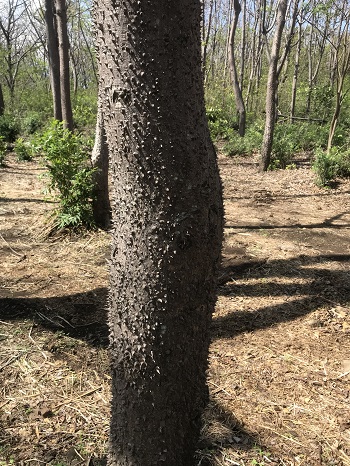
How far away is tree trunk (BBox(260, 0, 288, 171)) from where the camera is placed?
31.5ft

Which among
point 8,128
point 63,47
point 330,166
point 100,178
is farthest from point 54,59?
point 330,166

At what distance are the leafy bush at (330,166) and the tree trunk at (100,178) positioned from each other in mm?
5491

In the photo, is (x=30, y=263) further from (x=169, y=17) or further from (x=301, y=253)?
(x=169, y=17)

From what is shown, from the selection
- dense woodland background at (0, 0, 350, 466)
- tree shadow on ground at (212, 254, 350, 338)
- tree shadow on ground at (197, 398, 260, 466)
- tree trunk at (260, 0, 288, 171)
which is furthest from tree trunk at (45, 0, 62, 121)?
tree shadow on ground at (197, 398, 260, 466)

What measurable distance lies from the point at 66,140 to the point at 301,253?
358cm

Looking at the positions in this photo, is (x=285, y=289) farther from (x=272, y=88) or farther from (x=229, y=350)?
(x=272, y=88)

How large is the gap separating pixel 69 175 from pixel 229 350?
346cm

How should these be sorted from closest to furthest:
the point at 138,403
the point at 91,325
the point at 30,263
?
the point at 138,403 → the point at 91,325 → the point at 30,263

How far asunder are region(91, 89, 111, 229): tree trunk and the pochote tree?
3951 mm

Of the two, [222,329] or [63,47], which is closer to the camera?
[222,329]

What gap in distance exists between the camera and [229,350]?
3.04 meters

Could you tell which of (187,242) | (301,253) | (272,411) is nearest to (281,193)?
(301,253)

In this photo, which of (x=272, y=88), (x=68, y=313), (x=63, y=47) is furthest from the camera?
(x=272, y=88)

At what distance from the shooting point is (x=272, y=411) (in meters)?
2.40
